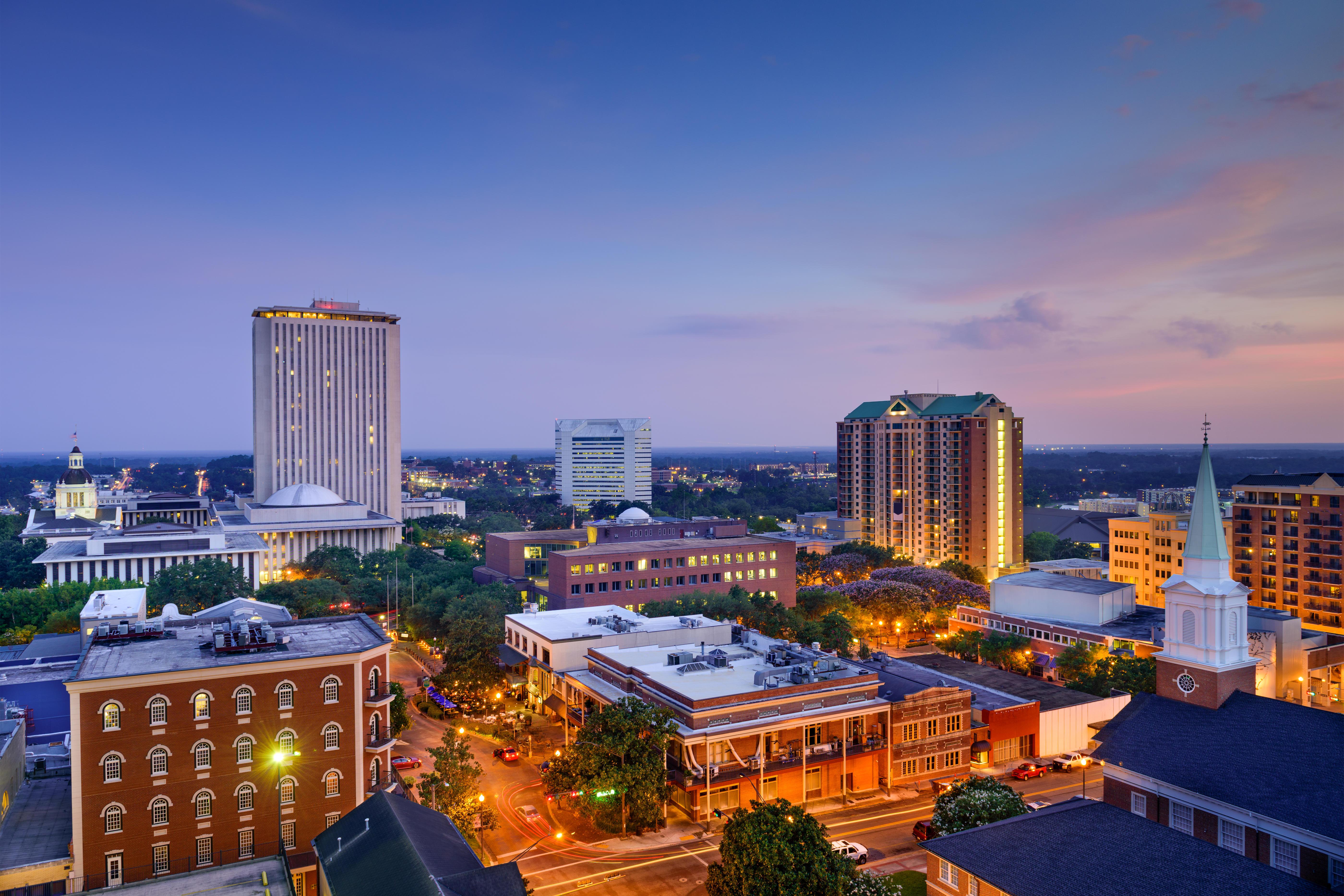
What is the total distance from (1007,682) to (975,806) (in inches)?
1211

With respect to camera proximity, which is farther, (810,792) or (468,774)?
(810,792)

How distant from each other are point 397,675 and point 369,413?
103 m

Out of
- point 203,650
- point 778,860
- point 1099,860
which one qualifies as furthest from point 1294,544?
point 203,650

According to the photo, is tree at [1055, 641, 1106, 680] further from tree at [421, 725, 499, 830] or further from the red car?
tree at [421, 725, 499, 830]

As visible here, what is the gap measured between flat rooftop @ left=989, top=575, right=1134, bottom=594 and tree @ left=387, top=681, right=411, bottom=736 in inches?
2691

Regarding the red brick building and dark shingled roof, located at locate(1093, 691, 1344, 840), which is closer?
dark shingled roof, located at locate(1093, 691, 1344, 840)

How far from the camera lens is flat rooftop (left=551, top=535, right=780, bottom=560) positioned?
3944 inches

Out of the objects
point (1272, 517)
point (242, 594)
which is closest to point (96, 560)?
point (242, 594)

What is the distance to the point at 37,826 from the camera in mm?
41031

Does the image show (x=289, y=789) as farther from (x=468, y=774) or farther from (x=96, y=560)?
(x=96, y=560)

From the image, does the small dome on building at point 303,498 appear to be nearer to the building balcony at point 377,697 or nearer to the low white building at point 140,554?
the low white building at point 140,554

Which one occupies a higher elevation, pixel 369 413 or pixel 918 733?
pixel 369 413

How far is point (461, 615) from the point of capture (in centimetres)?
8069

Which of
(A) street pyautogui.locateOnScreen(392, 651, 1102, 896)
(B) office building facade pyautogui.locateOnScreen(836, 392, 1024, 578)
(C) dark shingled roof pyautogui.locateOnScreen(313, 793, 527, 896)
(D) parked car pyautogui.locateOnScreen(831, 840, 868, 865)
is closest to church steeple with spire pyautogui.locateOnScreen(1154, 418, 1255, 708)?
(A) street pyautogui.locateOnScreen(392, 651, 1102, 896)
